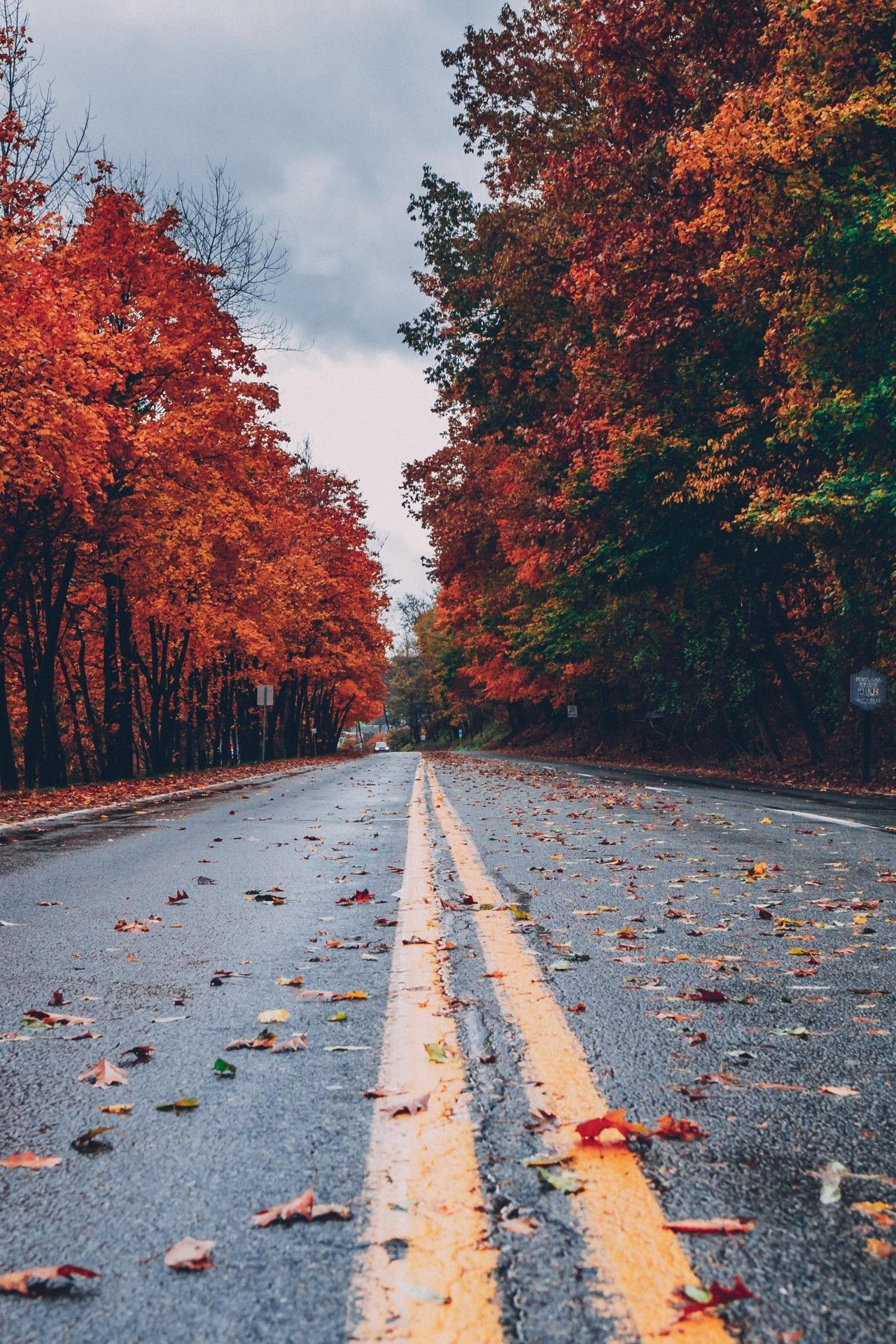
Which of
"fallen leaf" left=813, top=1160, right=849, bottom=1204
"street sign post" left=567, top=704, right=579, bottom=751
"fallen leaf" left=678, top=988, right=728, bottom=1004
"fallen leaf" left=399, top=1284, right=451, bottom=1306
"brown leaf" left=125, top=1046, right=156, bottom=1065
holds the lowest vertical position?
"fallen leaf" left=678, top=988, right=728, bottom=1004

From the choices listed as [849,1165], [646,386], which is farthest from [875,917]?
[646,386]

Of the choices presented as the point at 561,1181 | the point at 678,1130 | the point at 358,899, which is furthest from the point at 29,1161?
the point at 358,899

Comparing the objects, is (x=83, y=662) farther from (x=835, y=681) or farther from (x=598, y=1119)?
(x=598, y=1119)

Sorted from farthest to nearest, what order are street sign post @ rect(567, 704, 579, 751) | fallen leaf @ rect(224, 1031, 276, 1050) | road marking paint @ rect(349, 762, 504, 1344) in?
street sign post @ rect(567, 704, 579, 751)
fallen leaf @ rect(224, 1031, 276, 1050)
road marking paint @ rect(349, 762, 504, 1344)

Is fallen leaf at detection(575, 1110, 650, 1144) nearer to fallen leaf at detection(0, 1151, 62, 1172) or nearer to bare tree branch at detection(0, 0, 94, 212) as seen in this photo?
fallen leaf at detection(0, 1151, 62, 1172)

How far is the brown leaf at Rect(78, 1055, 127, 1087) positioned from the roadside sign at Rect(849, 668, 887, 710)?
15.1 metres

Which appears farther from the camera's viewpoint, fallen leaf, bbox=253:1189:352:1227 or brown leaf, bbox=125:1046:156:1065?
brown leaf, bbox=125:1046:156:1065

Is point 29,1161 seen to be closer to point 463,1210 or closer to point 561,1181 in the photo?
point 463,1210

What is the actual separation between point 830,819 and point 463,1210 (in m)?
9.71

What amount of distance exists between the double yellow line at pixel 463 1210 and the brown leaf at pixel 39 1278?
470mm

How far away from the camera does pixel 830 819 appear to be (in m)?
10.8

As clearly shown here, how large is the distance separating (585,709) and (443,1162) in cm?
4277

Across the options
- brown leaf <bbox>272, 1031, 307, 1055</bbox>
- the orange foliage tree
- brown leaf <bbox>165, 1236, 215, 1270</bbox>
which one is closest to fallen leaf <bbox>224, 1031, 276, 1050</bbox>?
brown leaf <bbox>272, 1031, 307, 1055</bbox>

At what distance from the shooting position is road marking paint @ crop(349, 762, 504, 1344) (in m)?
1.55
